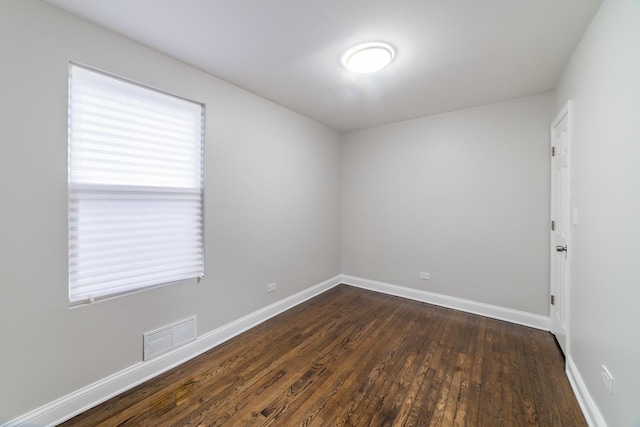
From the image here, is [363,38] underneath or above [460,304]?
above

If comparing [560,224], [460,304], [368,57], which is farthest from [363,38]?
[460,304]

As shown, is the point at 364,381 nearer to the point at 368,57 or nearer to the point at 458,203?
the point at 458,203

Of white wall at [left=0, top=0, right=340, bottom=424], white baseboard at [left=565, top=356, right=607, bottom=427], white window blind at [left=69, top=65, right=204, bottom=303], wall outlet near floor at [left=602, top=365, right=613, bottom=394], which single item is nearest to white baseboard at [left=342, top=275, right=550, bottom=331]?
white baseboard at [left=565, top=356, right=607, bottom=427]

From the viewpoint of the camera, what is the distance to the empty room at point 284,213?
149 cm

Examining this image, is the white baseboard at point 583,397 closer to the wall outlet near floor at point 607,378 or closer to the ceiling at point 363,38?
the wall outlet near floor at point 607,378

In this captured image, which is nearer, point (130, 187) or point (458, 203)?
point (130, 187)

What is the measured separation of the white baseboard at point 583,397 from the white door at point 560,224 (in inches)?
11.4

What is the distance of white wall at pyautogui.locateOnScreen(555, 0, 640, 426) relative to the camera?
1.21 metres

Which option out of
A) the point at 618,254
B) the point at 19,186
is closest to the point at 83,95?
the point at 19,186

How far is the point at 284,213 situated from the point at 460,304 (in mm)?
2617

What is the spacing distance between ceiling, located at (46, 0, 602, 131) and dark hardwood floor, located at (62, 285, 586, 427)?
2.61m

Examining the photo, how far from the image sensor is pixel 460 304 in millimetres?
3322

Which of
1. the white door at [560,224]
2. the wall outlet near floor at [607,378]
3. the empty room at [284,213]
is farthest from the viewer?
the white door at [560,224]

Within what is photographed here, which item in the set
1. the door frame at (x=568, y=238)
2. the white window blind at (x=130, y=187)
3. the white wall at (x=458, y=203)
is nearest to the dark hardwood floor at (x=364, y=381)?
the door frame at (x=568, y=238)
